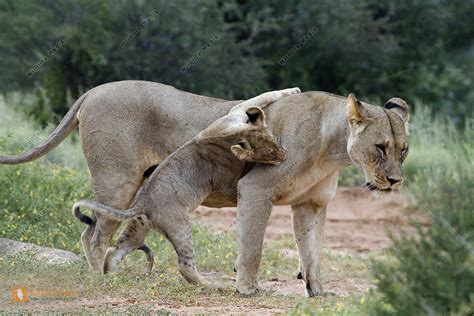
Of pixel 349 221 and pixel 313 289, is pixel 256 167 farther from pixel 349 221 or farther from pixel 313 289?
pixel 349 221

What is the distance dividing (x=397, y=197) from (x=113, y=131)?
793 centimetres

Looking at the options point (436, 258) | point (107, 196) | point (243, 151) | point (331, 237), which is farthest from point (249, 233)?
point (331, 237)

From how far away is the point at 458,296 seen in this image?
537 cm

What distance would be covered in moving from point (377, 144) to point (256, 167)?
1049 millimetres

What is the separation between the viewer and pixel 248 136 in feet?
27.9

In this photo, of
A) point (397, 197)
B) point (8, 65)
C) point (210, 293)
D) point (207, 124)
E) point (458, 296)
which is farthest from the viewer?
point (8, 65)

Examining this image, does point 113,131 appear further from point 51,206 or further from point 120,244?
point 51,206

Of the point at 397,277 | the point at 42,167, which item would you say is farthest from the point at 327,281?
the point at 397,277

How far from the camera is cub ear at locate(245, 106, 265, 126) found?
8.45 meters

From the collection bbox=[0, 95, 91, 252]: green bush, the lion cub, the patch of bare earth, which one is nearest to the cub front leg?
the lion cub

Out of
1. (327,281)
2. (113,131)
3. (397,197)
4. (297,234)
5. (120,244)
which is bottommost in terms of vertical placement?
(397,197)

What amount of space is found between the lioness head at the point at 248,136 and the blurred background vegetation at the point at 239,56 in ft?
11.9

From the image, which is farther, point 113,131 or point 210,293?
point 113,131

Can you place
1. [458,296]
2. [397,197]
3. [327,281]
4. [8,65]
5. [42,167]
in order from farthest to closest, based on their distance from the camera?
[8,65]
[397,197]
[42,167]
[327,281]
[458,296]
